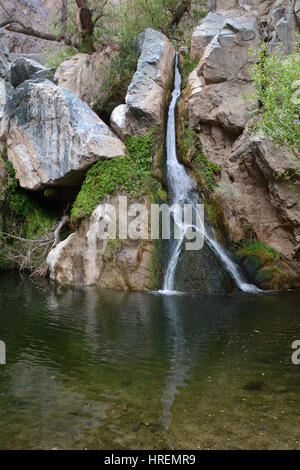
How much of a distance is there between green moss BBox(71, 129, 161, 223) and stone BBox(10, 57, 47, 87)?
8727 mm

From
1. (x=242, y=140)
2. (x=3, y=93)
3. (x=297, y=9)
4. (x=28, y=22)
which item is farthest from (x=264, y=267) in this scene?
(x=28, y=22)

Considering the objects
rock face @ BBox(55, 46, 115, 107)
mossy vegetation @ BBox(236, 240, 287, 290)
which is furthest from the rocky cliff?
rock face @ BBox(55, 46, 115, 107)

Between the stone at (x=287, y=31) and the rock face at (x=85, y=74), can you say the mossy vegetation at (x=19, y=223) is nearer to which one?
the rock face at (x=85, y=74)

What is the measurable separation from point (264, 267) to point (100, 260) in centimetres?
560

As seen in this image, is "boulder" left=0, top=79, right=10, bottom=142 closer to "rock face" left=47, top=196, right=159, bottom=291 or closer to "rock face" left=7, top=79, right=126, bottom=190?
"rock face" left=7, top=79, right=126, bottom=190

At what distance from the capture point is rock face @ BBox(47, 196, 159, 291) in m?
12.7

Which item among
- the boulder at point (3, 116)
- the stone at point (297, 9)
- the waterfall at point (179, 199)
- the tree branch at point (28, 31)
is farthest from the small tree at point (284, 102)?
the tree branch at point (28, 31)

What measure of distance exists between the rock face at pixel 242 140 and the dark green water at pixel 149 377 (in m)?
5.32

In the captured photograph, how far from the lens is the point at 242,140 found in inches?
616

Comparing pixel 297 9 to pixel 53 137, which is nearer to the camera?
pixel 297 9

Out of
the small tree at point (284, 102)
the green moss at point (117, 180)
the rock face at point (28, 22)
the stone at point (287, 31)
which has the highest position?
the rock face at point (28, 22)

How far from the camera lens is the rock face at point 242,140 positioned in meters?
14.2

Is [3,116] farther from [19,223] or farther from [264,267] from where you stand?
[264,267]
